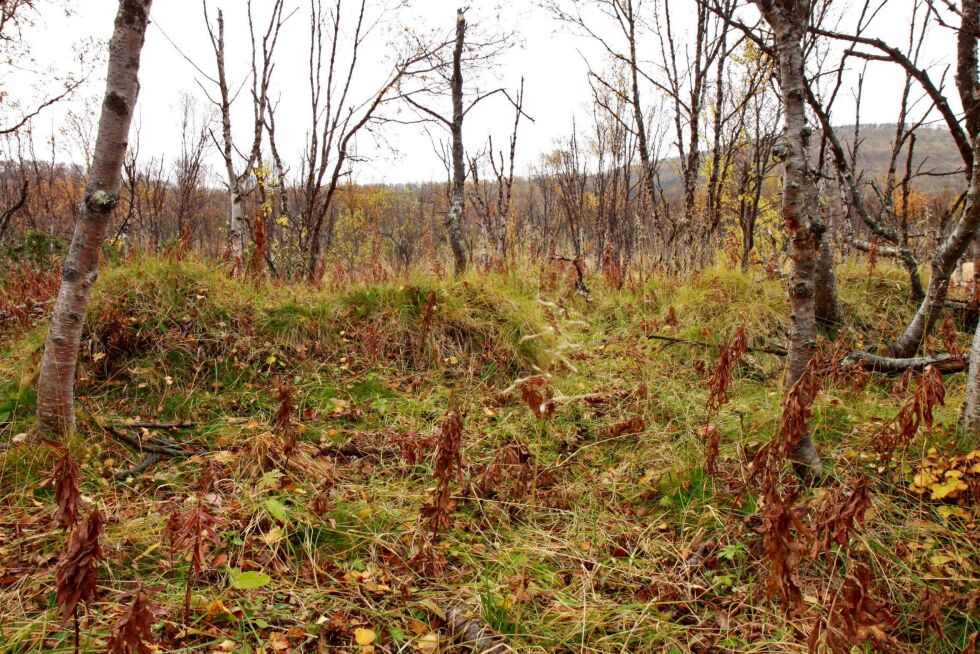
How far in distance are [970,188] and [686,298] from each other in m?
2.22

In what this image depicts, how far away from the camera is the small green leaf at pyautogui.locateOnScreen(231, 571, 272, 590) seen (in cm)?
169

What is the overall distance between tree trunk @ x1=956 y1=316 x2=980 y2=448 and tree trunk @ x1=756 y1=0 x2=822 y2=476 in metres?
0.72

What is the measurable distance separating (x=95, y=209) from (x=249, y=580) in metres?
1.84

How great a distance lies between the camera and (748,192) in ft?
24.0

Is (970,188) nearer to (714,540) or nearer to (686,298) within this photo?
(686,298)

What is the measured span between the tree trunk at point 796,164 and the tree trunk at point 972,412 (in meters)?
0.72

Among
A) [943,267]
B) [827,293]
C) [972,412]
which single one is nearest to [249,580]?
[972,412]

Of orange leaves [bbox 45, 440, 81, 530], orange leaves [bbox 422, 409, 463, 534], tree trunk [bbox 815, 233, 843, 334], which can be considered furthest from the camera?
tree trunk [bbox 815, 233, 843, 334]

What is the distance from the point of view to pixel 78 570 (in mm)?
1213

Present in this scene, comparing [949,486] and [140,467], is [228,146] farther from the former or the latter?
[949,486]

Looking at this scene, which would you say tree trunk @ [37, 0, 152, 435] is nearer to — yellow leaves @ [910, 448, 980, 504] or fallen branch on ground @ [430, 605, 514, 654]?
fallen branch on ground @ [430, 605, 514, 654]

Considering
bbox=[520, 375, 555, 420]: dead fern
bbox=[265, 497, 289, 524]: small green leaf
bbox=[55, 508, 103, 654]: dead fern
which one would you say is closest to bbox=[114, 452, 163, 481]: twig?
bbox=[265, 497, 289, 524]: small green leaf

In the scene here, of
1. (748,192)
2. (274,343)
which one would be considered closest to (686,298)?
(748,192)

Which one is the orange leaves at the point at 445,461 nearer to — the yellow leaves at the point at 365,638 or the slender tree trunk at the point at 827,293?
the yellow leaves at the point at 365,638
